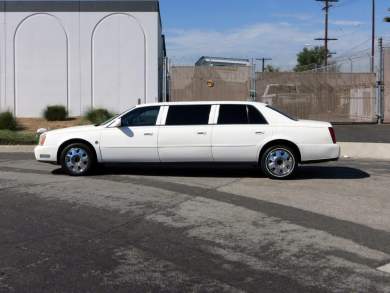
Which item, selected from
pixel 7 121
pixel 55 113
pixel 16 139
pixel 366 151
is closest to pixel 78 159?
pixel 16 139

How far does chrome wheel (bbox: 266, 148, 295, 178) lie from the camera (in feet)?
37.7

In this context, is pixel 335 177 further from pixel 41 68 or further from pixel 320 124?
pixel 41 68

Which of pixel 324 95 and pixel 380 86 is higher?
pixel 380 86

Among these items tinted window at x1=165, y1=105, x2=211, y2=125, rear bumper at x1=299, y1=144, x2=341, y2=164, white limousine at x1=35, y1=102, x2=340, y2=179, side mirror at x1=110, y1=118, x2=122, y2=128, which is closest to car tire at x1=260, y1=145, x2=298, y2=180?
white limousine at x1=35, y1=102, x2=340, y2=179

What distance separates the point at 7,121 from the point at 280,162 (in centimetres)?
1486

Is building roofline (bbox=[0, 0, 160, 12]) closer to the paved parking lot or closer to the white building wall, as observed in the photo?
the white building wall

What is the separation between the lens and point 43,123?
25.7m

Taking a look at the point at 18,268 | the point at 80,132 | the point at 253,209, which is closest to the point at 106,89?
the point at 80,132

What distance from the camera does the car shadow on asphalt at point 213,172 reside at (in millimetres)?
12164

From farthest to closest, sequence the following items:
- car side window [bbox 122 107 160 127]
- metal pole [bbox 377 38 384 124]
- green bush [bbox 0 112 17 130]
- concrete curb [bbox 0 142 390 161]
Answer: metal pole [bbox 377 38 384 124] → green bush [bbox 0 112 17 130] → concrete curb [bbox 0 142 390 161] → car side window [bbox 122 107 160 127]

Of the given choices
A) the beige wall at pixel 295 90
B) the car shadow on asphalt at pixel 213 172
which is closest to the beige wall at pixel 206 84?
the beige wall at pixel 295 90

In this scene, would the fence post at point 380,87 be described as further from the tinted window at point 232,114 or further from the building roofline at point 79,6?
the tinted window at point 232,114

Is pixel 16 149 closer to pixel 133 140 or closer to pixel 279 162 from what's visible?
pixel 133 140

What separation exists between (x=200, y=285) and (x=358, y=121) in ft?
72.5
